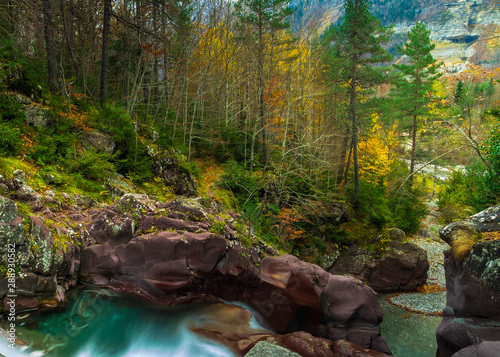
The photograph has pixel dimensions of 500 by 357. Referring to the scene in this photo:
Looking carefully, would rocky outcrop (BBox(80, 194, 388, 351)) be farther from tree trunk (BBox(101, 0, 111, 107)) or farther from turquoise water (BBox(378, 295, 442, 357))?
tree trunk (BBox(101, 0, 111, 107))

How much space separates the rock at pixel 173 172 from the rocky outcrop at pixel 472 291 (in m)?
10.7

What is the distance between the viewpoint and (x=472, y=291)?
7.41 m

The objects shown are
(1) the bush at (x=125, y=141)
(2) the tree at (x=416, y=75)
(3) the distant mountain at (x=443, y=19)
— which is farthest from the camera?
(3) the distant mountain at (x=443, y=19)

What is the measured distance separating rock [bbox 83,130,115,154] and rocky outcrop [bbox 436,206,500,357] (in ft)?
40.5

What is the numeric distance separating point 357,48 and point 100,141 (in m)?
15.3

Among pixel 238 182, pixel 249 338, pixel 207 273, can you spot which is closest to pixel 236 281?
pixel 207 273

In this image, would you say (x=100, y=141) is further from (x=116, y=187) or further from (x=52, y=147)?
(x=116, y=187)

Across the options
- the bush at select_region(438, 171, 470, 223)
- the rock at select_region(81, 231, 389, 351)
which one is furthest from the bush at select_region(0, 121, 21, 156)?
the bush at select_region(438, 171, 470, 223)

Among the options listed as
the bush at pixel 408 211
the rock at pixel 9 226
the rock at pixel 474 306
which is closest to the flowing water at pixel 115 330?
the rock at pixel 9 226

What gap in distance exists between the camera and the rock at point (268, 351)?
20.4 ft

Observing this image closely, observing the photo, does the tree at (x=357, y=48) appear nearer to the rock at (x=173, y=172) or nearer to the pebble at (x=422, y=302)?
the pebble at (x=422, y=302)

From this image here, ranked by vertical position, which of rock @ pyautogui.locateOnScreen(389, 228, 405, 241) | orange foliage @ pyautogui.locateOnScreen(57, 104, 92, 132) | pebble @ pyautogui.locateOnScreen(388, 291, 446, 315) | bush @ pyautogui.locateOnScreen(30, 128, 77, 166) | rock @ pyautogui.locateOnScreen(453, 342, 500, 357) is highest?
orange foliage @ pyautogui.locateOnScreen(57, 104, 92, 132)

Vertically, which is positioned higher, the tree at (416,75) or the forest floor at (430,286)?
the tree at (416,75)

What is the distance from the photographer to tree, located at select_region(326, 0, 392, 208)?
59.0 ft
